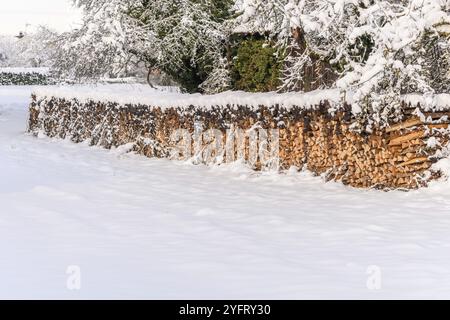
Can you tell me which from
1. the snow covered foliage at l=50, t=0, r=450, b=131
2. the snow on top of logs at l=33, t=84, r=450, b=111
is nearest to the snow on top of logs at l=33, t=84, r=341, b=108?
the snow on top of logs at l=33, t=84, r=450, b=111

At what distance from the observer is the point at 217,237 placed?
7203mm

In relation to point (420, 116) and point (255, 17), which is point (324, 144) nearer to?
point (420, 116)

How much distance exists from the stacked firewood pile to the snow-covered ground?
39 cm

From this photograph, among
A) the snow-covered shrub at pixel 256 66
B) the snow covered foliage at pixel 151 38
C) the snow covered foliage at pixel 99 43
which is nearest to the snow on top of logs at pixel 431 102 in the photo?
the snow-covered shrub at pixel 256 66

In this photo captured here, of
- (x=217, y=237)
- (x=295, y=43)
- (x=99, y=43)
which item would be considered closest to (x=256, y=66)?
(x=295, y=43)

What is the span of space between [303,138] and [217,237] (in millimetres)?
4686

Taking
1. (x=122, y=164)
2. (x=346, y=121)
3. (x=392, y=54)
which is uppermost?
(x=392, y=54)

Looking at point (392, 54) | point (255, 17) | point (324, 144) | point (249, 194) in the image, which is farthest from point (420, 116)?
point (255, 17)

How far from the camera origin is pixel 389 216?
8.29m

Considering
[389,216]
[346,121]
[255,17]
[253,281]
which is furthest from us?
[255,17]

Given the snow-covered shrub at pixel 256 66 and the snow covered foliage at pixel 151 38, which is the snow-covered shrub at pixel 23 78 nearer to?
the snow covered foliage at pixel 151 38

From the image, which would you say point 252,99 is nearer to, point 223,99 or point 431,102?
point 223,99

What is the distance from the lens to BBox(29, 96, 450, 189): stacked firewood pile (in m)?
9.95

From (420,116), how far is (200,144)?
512 cm
